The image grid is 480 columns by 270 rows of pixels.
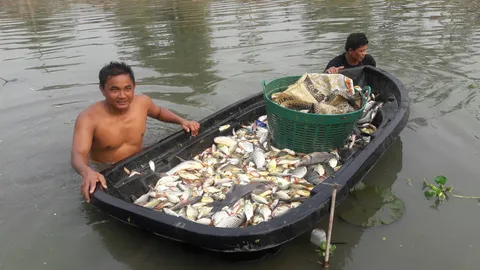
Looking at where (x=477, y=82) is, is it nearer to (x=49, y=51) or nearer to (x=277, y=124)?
(x=277, y=124)

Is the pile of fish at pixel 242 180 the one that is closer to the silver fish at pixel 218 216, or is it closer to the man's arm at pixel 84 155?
the silver fish at pixel 218 216

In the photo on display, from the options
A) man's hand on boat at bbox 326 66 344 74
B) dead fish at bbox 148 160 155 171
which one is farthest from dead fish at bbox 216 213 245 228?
man's hand on boat at bbox 326 66 344 74

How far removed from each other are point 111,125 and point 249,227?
6.73 ft

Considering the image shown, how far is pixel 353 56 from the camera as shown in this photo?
19.8 ft

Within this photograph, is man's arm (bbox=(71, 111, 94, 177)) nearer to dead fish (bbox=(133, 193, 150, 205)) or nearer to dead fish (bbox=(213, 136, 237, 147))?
dead fish (bbox=(133, 193, 150, 205))

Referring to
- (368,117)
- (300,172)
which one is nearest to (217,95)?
(368,117)

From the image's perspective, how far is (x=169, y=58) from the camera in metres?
9.62

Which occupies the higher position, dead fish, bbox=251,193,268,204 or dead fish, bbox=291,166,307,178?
dead fish, bbox=251,193,268,204

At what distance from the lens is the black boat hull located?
277cm

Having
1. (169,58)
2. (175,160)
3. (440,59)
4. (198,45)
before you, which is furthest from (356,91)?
(198,45)

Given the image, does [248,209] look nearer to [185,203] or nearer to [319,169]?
[185,203]

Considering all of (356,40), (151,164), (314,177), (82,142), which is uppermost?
(356,40)

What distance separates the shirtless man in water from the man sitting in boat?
274cm

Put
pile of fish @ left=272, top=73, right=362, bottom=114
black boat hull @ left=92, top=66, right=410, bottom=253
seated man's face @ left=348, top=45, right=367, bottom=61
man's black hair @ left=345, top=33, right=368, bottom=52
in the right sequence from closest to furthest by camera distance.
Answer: black boat hull @ left=92, top=66, right=410, bottom=253
pile of fish @ left=272, top=73, right=362, bottom=114
man's black hair @ left=345, top=33, right=368, bottom=52
seated man's face @ left=348, top=45, right=367, bottom=61
